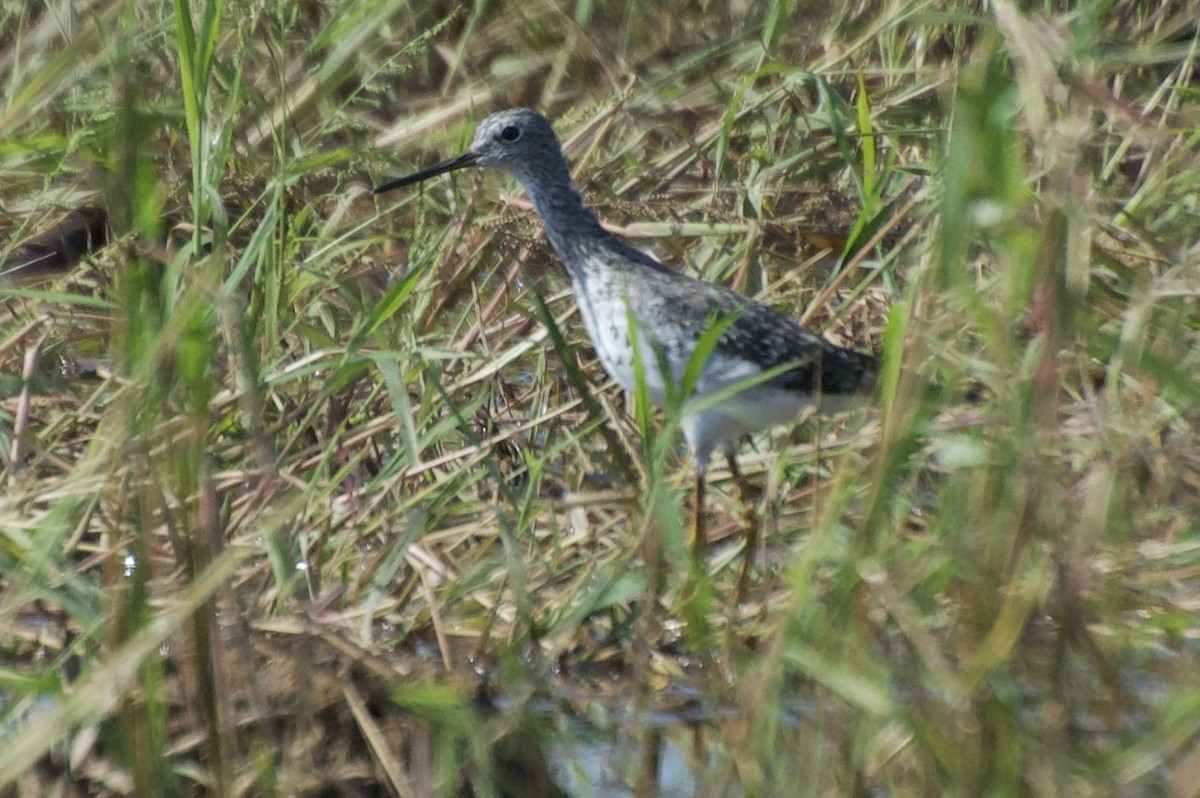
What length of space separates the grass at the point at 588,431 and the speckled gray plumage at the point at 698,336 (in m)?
0.18

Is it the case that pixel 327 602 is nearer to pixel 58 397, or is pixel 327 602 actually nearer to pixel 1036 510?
pixel 58 397

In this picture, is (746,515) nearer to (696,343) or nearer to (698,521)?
(698,521)

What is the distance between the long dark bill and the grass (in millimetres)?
188

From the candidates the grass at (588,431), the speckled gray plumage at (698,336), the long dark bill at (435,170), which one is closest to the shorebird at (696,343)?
the speckled gray plumage at (698,336)

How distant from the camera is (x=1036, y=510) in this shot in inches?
121

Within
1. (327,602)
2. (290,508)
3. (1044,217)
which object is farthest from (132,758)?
(1044,217)

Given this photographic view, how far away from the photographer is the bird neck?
5.56m

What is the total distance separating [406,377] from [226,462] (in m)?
0.55

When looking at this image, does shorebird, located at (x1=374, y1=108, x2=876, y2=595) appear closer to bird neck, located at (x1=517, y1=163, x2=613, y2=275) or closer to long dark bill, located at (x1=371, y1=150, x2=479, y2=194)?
bird neck, located at (x1=517, y1=163, x2=613, y2=275)

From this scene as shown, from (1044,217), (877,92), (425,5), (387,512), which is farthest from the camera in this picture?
(425,5)

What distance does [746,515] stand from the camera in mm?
4844

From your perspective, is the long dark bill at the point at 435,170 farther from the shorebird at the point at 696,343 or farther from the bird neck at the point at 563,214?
the shorebird at the point at 696,343

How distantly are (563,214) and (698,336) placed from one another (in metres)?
0.76

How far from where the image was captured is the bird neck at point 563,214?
556 centimetres
